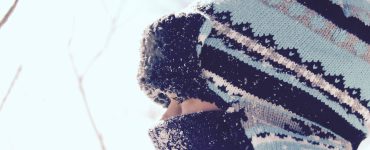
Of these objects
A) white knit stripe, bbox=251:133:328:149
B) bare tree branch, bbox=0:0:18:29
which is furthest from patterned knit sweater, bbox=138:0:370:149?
bare tree branch, bbox=0:0:18:29

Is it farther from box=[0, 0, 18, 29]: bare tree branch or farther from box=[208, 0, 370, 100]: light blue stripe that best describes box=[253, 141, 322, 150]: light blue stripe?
box=[0, 0, 18, 29]: bare tree branch

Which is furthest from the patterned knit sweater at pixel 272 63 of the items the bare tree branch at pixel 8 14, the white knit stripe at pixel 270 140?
the bare tree branch at pixel 8 14

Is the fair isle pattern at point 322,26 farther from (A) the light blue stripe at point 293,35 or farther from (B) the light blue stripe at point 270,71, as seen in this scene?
(B) the light blue stripe at point 270,71

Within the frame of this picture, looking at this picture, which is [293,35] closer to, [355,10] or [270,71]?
[270,71]

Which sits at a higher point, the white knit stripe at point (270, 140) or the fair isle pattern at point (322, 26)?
the fair isle pattern at point (322, 26)

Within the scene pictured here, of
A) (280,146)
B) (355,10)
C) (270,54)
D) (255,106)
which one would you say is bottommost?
(280,146)

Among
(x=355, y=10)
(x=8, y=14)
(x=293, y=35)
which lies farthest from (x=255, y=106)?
(x=8, y=14)
